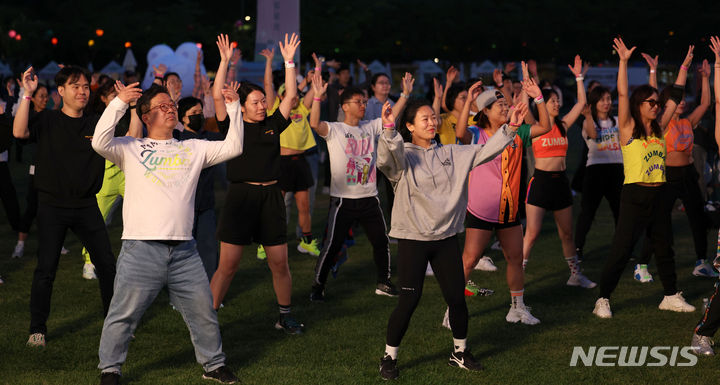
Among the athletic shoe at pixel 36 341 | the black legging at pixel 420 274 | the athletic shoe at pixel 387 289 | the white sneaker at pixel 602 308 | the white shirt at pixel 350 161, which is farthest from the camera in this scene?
the athletic shoe at pixel 387 289

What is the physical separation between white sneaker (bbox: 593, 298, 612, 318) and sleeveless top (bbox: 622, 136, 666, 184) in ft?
3.61

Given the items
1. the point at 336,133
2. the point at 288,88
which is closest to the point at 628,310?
the point at 336,133

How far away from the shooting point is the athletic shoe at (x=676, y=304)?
8.26m

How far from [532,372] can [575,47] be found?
55.5m

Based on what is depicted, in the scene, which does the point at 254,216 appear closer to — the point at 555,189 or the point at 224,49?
the point at 224,49

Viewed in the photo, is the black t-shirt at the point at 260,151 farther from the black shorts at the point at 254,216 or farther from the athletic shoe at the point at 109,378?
the athletic shoe at the point at 109,378

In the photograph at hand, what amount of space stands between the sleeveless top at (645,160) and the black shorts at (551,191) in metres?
1.31

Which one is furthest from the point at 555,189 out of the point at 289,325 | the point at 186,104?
the point at 186,104

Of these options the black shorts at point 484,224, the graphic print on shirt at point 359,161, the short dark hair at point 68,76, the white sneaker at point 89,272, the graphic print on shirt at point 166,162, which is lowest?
the white sneaker at point 89,272

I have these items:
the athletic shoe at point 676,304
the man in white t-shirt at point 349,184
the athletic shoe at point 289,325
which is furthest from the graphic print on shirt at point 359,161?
the athletic shoe at point 676,304

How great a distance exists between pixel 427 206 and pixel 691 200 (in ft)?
15.4

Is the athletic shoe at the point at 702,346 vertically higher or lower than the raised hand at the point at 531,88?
lower

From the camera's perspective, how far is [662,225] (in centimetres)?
819

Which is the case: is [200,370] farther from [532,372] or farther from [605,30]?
[605,30]
